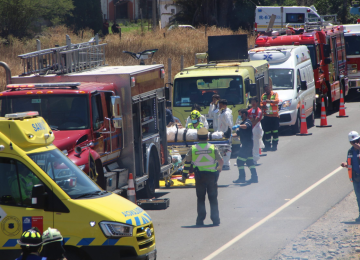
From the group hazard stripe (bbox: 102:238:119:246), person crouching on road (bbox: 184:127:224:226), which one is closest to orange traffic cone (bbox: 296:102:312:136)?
person crouching on road (bbox: 184:127:224:226)

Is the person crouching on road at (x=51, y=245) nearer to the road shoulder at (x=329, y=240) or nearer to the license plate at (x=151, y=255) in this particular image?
the license plate at (x=151, y=255)

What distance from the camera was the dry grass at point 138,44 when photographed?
2573cm

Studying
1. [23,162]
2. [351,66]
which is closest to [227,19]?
[351,66]

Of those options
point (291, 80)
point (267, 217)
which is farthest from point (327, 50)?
point (267, 217)

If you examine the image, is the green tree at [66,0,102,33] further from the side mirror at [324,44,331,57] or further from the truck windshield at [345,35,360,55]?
the side mirror at [324,44,331,57]

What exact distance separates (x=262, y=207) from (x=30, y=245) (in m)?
6.97

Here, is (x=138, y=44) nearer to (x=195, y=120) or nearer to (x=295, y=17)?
(x=295, y=17)

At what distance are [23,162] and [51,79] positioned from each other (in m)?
4.54

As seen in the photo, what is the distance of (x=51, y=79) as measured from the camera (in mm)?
10406

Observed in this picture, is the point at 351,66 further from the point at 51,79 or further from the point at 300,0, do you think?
the point at 300,0

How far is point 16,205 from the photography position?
614cm

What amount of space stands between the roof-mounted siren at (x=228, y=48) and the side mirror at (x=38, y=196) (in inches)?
555

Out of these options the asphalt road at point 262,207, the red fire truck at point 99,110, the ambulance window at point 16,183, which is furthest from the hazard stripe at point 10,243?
the red fire truck at point 99,110

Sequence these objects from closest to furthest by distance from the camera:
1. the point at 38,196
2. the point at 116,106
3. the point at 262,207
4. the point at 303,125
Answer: the point at 38,196
the point at 116,106
the point at 262,207
the point at 303,125
